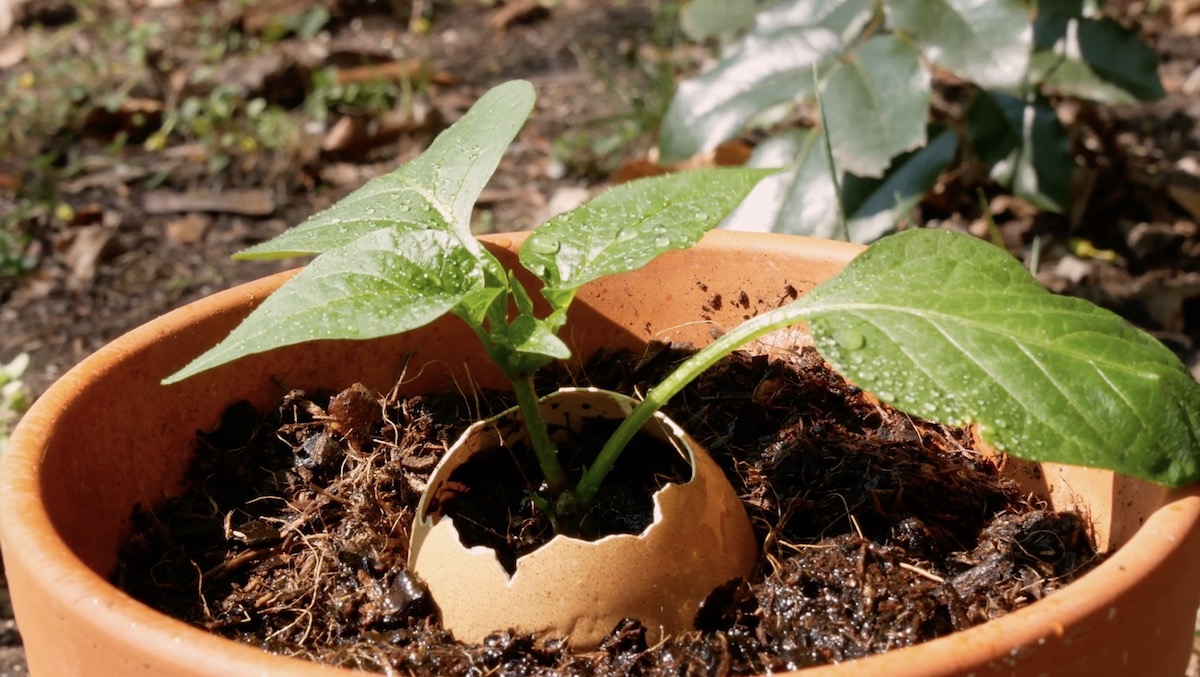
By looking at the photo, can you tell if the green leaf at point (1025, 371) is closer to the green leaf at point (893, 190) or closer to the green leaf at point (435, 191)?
the green leaf at point (435, 191)

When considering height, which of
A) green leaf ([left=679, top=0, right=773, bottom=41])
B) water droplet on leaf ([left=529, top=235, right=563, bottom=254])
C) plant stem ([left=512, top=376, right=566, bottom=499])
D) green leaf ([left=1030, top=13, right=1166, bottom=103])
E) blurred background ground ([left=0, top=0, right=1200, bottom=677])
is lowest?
blurred background ground ([left=0, top=0, right=1200, bottom=677])

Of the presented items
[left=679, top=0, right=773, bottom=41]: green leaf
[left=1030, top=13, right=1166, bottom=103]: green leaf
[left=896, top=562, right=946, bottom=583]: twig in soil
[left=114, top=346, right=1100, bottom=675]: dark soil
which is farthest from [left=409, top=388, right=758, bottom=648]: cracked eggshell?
[left=1030, top=13, right=1166, bottom=103]: green leaf

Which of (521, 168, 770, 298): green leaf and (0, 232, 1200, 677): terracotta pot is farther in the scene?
(521, 168, 770, 298): green leaf

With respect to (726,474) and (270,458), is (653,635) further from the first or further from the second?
(270,458)

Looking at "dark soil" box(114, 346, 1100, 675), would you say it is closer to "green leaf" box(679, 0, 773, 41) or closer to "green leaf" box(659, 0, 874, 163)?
"green leaf" box(659, 0, 874, 163)

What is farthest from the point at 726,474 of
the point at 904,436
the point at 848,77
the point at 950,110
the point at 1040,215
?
the point at 950,110

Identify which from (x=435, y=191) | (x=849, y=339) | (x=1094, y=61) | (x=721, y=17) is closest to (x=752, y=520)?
(x=849, y=339)

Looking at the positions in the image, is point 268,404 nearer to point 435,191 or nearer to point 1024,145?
point 435,191
